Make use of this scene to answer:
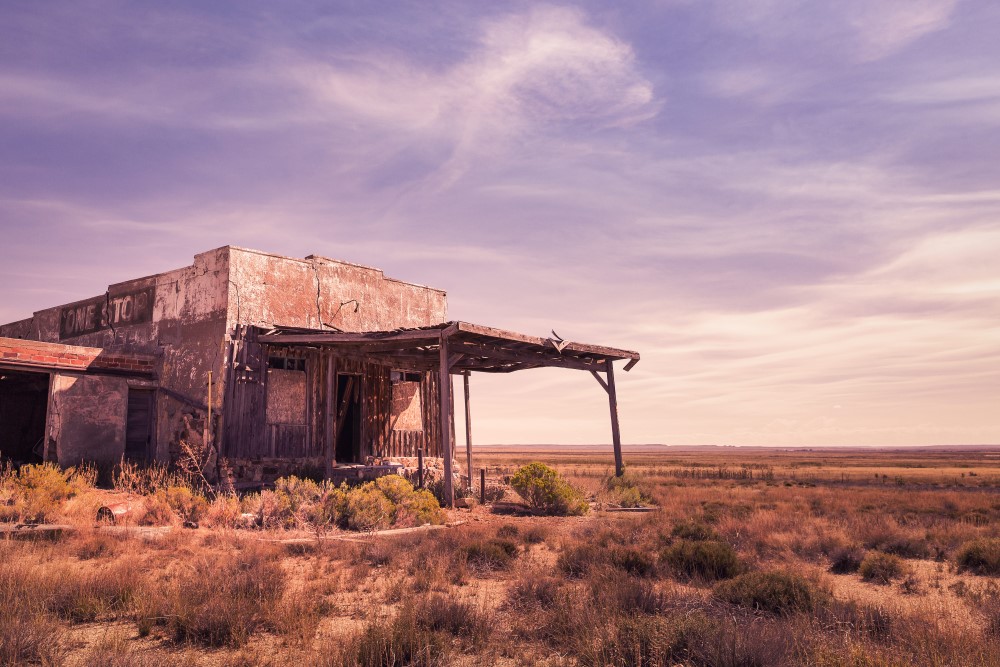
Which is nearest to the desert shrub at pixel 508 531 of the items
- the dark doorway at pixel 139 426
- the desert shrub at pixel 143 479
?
the desert shrub at pixel 143 479

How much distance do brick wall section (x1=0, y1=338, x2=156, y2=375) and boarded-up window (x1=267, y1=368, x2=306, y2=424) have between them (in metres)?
3.56

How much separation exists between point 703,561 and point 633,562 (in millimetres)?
883

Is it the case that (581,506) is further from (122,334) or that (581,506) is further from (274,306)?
(122,334)

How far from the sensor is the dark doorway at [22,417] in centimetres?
1858

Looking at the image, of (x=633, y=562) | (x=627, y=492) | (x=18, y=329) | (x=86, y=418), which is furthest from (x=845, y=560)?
(x=18, y=329)

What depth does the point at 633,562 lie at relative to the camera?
28.0 ft

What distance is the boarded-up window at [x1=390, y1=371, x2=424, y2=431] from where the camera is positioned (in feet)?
→ 61.8

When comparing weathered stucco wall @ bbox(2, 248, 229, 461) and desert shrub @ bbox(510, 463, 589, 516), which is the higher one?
weathered stucco wall @ bbox(2, 248, 229, 461)

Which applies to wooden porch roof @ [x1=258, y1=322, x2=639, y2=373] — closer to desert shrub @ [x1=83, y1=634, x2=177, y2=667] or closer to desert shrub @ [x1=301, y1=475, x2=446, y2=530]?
desert shrub @ [x1=301, y1=475, x2=446, y2=530]

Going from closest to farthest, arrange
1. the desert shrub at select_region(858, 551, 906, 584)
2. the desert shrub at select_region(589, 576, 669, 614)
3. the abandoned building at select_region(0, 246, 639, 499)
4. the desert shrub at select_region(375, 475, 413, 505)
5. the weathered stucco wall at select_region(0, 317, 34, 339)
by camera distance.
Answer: the desert shrub at select_region(589, 576, 669, 614) < the desert shrub at select_region(858, 551, 906, 584) < the desert shrub at select_region(375, 475, 413, 505) < the abandoned building at select_region(0, 246, 639, 499) < the weathered stucco wall at select_region(0, 317, 34, 339)

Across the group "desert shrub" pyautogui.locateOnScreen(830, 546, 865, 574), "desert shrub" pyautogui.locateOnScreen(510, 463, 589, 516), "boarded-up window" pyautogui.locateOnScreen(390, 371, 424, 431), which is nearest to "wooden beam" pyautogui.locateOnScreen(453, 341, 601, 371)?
"desert shrub" pyautogui.locateOnScreen(510, 463, 589, 516)

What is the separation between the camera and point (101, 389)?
52.1ft

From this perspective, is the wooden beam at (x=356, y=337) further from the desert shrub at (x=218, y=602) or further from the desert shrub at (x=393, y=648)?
the desert shrub at (x=393, y=648)

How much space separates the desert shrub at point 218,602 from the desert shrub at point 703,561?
4886mm
